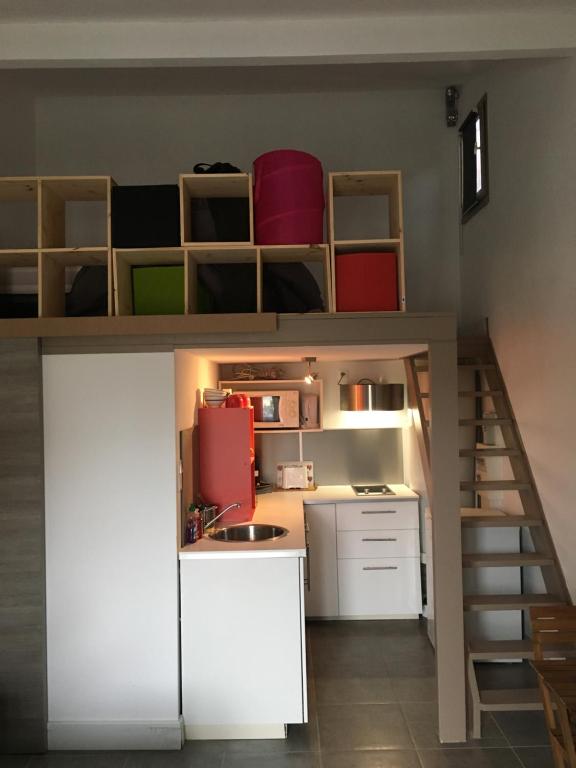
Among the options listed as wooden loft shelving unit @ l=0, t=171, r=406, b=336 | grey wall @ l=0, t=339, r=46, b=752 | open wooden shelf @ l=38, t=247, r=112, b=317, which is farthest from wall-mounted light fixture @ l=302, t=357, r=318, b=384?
grey wall @ l=0, t=339, r=46, b=752

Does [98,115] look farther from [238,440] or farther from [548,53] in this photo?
[548,53]

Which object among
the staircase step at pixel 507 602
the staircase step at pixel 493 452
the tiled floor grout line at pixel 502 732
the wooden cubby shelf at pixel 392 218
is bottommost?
the tiled floor grout line at pixel 502 732

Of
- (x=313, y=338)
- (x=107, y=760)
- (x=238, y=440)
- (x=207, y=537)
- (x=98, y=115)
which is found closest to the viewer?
(x=107, y=760)

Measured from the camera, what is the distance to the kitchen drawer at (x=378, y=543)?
15.6 feet

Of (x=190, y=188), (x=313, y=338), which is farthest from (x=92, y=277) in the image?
(x=313, y=338)

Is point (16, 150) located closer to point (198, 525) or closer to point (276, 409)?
point (276, 409)

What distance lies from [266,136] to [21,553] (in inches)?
165

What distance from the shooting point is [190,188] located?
3.27 metres

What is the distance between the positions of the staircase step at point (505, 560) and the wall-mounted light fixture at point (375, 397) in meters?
1.65

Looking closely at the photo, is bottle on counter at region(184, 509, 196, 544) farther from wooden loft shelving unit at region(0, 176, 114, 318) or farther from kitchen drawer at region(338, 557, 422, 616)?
kitchen drawer at region(338, 557, 422, 616)

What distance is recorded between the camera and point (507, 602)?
3.49 meters

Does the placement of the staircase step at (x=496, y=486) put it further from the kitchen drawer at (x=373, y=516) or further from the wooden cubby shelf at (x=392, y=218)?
the wooden cubby shelf at (x=392, y=218)

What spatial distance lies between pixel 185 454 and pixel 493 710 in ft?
6.83

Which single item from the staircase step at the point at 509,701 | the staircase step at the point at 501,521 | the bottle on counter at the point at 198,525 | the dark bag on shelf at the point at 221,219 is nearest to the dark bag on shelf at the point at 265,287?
the dark bag on shelf at the point at 221,219
